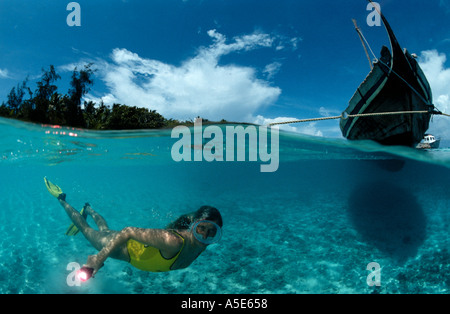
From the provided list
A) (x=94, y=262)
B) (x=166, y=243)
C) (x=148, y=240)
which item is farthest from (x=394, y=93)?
(x=94, y=262)

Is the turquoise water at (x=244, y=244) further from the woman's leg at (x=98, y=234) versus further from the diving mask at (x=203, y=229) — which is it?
the diving mask at (x=203, y=229)

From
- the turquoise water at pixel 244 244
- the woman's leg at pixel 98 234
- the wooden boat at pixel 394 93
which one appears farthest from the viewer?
the wooden boat at pixel 394 93

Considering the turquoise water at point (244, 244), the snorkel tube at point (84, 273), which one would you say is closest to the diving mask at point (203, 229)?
the snorkel tube at point (84, 273)

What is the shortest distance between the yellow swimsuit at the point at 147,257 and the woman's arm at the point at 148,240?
0.19 m

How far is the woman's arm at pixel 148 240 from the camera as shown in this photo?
3566 mm

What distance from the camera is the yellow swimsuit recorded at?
4221 millimetres

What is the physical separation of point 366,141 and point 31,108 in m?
22.2

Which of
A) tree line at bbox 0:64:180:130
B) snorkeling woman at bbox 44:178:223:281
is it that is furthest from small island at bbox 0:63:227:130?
snorkeling woman at bbox 44:178:223:281

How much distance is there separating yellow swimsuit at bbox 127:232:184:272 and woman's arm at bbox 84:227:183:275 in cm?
19

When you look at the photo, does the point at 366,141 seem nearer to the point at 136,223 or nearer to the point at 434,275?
the point at 434,275

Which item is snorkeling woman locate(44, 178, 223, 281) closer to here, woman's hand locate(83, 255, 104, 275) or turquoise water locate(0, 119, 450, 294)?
woman's hand locate(83, 255, 104, 275)

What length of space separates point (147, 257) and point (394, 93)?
11.1 m

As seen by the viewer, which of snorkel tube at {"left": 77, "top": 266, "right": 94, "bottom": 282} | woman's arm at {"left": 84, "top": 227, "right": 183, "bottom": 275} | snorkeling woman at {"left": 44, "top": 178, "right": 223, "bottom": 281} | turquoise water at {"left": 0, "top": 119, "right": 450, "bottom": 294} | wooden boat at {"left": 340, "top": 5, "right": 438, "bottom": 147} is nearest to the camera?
snorkel tube at {"left": 77, "top": 266, "right": 94, "bottom": 282}
